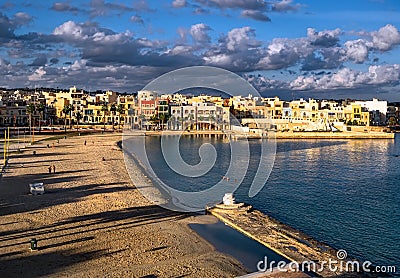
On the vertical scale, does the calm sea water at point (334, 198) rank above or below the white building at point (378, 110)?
below

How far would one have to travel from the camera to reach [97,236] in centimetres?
1451

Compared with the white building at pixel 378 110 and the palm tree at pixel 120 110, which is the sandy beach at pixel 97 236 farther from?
the white building at pixel 378 110

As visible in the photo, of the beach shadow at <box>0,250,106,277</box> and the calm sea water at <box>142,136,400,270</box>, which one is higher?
the beach shadow at <box>0,250,106,277</box>

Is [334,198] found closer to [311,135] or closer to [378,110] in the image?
[311,135]

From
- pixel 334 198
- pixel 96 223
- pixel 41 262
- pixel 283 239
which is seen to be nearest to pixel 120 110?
pixel 334 198

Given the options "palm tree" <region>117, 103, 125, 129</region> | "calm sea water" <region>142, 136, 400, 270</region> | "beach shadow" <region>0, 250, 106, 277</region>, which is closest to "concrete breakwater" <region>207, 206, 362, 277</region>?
"calm sea water" <region>142, 136, 400, 270</region>

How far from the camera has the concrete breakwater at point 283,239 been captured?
12.9 meters

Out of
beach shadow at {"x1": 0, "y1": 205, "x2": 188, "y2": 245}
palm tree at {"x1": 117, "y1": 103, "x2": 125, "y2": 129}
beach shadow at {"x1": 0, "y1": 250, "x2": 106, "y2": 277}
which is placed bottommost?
beach shadow at {"x1": 0, "y1": 250, "x2": 106, "y2": 277}

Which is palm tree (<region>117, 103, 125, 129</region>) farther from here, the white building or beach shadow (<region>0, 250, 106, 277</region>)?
beach shadow (<region>0, 250, 106, 277</region>)

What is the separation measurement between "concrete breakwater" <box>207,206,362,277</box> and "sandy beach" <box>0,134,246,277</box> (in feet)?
5.08

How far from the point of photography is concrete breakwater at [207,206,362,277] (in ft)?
42.4

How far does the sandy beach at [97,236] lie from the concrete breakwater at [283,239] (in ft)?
5.08

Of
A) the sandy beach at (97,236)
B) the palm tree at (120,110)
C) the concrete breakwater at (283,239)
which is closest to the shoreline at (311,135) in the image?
the palm tree at (120,110)

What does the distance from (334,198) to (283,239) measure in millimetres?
10317
